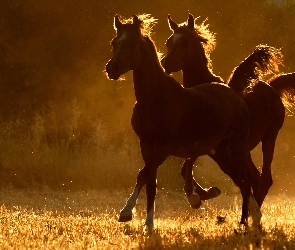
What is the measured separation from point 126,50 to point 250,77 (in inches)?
131

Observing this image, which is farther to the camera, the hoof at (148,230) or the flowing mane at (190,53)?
the flowing mane at (190,53)

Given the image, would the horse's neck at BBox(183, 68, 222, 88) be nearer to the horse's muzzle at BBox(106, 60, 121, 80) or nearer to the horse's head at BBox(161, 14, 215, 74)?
the horse's head at BBox(161, 14, 215, 74)

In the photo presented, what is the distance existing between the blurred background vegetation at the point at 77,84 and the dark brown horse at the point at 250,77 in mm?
9853

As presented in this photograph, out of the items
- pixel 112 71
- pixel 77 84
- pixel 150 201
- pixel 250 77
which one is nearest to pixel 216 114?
pixel 150 201

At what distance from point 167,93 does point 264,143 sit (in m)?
3.19

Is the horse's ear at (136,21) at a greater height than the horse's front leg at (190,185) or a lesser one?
greater

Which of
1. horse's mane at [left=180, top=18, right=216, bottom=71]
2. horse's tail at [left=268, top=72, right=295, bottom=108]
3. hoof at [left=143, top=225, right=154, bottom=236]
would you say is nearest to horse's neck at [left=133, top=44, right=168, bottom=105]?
hoof at [left=143, top=225, right=154, bottom=236]

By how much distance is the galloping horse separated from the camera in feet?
29.2

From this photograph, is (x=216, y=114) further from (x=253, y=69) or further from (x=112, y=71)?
(x=253, y=69)

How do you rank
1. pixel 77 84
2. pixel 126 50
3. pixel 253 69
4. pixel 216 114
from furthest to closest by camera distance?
pixel 77 84 < pixel 253 69 < pixel 216 114 < pixel 126 50

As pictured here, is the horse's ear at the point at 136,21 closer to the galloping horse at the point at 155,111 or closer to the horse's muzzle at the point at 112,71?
the galloping horse at the point at 155,111

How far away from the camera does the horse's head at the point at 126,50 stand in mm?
8711

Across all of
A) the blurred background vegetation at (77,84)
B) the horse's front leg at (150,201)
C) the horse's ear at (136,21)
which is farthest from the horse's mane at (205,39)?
the blurred background vegetation at (77,84)

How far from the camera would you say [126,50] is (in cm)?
887
